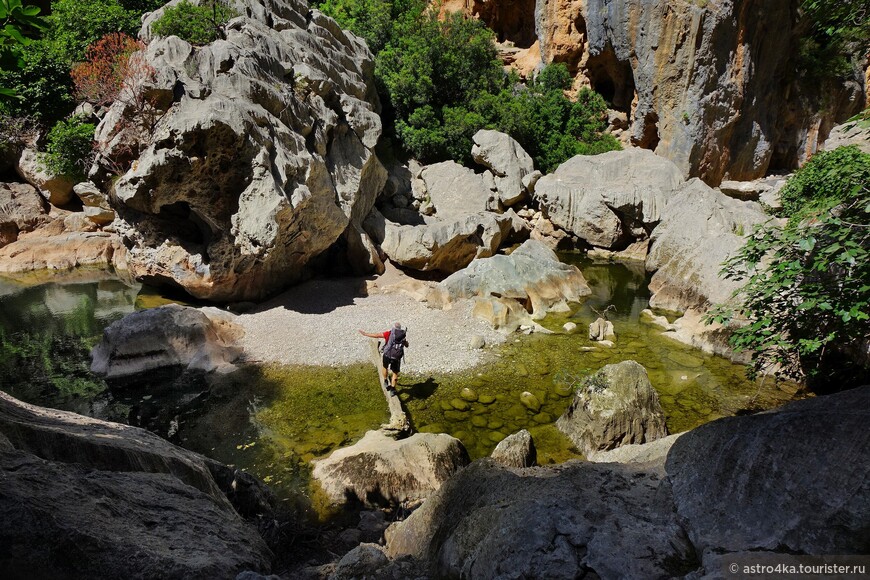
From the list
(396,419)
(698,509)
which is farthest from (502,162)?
(698,509)

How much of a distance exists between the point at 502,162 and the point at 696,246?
12184 millimetres

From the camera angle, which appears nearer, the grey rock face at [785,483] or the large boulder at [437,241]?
the grey rock face at [785,483]

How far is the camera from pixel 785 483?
3.55 meters

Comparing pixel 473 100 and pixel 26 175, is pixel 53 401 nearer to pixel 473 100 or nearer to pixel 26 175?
pixel 26 175

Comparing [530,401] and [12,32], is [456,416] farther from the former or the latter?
[12,32]

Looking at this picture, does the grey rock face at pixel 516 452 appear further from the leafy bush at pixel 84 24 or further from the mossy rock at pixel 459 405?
the leafy bush at pixel 84 24

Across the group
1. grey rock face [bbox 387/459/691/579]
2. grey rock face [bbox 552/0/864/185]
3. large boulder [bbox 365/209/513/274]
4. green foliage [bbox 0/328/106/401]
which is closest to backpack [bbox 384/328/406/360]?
grey rock face [bbox 387/459/691/579]

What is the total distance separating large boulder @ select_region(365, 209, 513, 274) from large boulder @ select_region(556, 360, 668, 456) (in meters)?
10.6

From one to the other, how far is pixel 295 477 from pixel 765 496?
7755 mm

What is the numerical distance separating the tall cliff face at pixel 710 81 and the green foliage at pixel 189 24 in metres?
22.7

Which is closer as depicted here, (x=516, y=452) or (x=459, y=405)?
(x=516, y=452)

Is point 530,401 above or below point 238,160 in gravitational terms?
below

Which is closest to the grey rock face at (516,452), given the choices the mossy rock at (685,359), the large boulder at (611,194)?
the mossy rock at (685,359)

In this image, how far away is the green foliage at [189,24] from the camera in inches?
613
